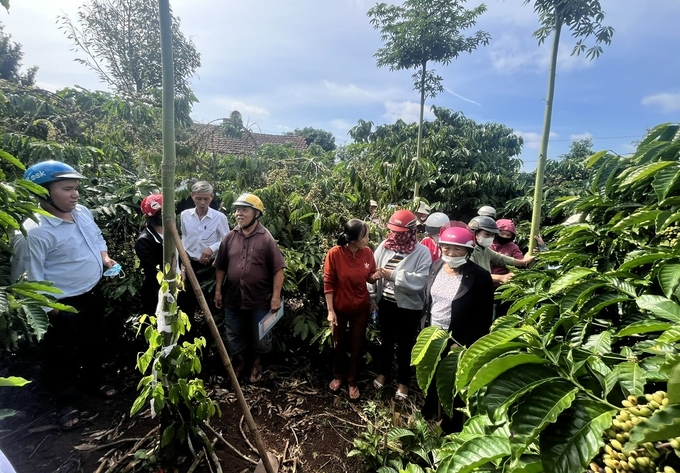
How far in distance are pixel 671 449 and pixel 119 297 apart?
376cm

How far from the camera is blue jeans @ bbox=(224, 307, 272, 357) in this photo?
3227 mm

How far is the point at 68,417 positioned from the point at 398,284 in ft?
8.87

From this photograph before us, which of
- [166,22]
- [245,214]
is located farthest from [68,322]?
[166,22]

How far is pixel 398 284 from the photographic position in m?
3.03

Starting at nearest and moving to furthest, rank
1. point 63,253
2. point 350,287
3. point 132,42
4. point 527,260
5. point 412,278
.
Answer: point 63,253 → point 412,278 → point 350,287 → point 527,260 → point 132,42

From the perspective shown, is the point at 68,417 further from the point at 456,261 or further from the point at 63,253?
the point at 456,261

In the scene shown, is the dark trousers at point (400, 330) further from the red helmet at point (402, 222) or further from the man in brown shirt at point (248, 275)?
the man in brown shirt at point (248, 275)

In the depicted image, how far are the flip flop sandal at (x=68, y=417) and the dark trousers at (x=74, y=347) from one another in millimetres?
61

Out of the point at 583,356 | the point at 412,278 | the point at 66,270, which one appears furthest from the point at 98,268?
the point at 583,356

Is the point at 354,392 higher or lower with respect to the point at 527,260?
lower

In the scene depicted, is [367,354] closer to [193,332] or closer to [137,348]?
[193,332]

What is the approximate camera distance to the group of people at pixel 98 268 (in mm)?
2369

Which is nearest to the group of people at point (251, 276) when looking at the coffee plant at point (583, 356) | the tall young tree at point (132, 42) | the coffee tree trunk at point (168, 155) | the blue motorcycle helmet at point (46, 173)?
the blue motorcycle helmet at point (46, 173)

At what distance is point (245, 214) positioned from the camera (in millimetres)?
3033
